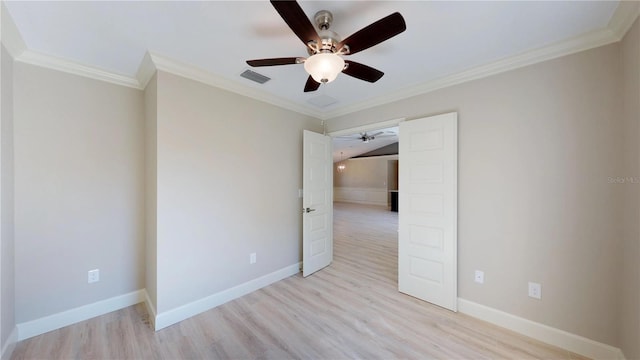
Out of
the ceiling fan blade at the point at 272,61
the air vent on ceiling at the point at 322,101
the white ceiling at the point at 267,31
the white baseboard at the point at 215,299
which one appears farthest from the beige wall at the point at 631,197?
the white baseboard at the point at 215,299

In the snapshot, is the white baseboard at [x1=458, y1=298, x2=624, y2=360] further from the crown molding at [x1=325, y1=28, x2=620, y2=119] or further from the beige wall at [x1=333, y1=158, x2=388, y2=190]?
the beige wall at [x1=333, y1=158, x2=388, y2=190]

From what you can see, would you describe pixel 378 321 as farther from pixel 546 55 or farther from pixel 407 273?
pixel 546 55

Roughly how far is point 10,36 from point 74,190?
129cm

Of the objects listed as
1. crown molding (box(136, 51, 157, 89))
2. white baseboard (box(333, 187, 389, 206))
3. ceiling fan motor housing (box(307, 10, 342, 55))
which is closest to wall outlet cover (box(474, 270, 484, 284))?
ceiling fan motor housing (box(307, 10, 342, 55))

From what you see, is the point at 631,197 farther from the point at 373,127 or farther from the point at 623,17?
the point at 373,127

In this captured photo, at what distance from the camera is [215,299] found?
254 centimetres

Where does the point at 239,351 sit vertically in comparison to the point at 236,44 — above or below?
below

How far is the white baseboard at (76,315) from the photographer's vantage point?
202 centimetres

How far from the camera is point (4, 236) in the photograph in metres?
1.75

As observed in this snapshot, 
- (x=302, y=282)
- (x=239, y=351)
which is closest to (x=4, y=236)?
(x=239, y=351)

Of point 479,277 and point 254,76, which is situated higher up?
point 254,76

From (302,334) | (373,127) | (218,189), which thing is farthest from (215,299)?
(373,127)

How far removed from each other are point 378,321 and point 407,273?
0.76 meters

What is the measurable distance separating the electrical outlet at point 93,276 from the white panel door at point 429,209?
3.31 m
